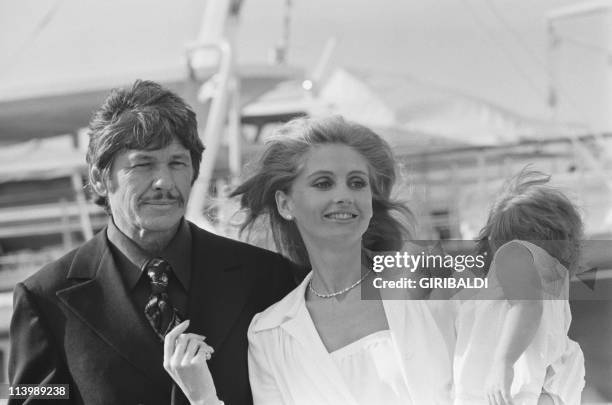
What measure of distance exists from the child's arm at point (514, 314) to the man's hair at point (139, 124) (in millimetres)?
582

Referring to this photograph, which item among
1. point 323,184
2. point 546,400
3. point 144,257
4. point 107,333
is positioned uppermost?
point 323,184

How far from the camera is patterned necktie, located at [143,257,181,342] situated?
181cm

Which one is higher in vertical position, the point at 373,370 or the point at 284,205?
the point at 284,205

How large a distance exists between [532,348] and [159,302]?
0.64 m

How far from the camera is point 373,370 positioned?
1677 mm

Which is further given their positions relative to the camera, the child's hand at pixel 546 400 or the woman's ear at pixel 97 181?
the woman's ear at pixel 97 181

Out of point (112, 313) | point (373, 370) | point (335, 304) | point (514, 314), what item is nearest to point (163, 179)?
point (112, 313)

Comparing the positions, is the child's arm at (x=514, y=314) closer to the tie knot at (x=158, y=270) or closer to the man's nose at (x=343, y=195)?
the man's nose at (x=343, y=195)

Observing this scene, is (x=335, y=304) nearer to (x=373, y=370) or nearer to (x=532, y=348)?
(x=373, y=370)

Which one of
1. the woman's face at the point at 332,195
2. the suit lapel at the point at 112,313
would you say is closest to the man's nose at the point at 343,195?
the woman's face at the point at 332,195

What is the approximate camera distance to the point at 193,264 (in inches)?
74.1

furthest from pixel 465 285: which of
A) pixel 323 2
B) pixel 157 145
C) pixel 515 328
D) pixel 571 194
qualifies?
pixel 323 2

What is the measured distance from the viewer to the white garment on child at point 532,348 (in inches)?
61.7

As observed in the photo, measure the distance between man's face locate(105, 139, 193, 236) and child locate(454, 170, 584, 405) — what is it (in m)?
0.51
